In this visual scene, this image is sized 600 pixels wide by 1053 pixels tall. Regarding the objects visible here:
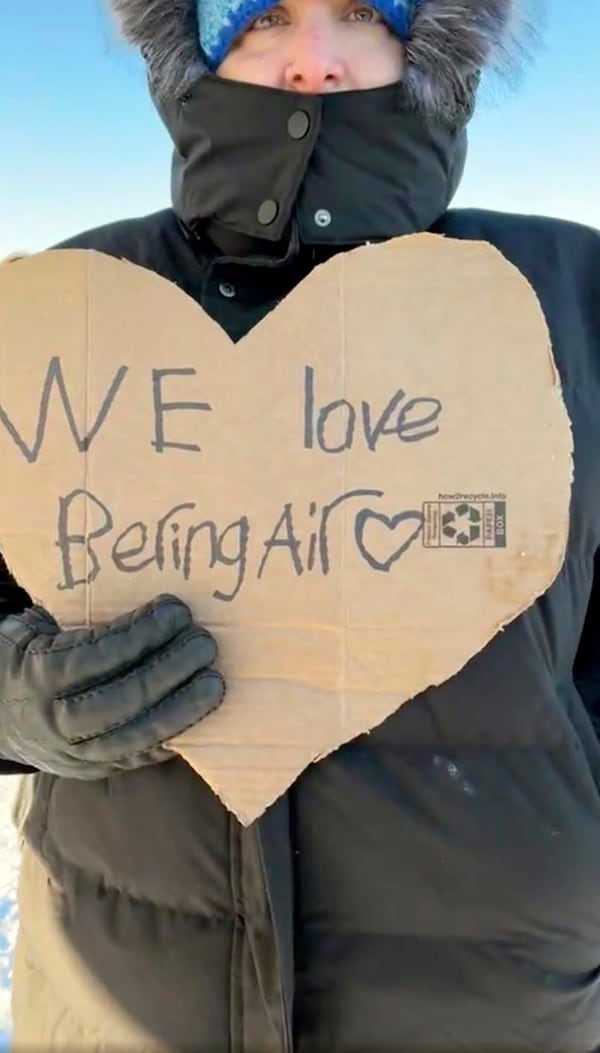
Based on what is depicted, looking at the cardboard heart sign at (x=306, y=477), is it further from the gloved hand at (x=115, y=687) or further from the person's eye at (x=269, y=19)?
the person's eye at (x=269, y=19)

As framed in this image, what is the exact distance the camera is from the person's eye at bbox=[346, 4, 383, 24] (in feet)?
2.68

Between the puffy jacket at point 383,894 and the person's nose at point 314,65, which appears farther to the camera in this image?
the person's nose at point 314,65

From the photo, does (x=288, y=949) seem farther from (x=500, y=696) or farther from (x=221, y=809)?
(x=500, y=696)

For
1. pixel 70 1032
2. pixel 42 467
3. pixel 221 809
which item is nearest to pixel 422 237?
pixel 42 467

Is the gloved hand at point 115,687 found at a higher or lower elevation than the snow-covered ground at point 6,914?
higher

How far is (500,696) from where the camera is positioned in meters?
0.70

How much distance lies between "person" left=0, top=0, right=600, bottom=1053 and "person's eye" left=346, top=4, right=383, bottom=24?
0.04 metres

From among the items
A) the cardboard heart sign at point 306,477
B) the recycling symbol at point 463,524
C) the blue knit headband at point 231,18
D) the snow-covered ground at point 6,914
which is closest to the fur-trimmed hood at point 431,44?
the blue knit headband at point 231,18

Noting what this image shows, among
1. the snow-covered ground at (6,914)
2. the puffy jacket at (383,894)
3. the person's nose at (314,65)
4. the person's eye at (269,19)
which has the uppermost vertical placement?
the person's eye at (269,19)

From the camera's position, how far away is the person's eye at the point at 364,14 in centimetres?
82

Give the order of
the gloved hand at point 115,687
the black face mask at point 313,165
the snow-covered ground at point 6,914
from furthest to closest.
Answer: the snow-covered ground at point 6,914, the black face mask at point 313,165, the gloved hand at point 115,687

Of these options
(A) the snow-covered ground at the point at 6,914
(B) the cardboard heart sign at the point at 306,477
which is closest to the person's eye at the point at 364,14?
(B) the cardboard heart sign at the point at 306,477

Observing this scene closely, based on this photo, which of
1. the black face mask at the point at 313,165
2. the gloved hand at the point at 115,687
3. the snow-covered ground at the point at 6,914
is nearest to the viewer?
the gloved hand at the point at 115,687

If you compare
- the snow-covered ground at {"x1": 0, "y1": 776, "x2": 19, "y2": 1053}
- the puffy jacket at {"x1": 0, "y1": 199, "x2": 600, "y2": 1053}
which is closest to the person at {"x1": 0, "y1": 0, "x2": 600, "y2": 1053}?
the puffy jacket at {"x1": 0, "y1": 199, "x2": 600, "y2": 1053}
